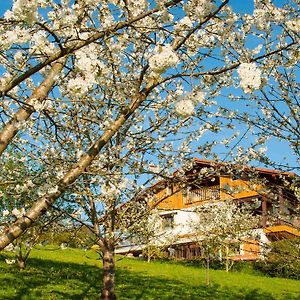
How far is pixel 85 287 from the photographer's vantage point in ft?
45.8

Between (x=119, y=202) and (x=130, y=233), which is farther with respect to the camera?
(x=130, y=233)

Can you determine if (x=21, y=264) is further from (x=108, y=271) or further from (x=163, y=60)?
(x=163, y=60)

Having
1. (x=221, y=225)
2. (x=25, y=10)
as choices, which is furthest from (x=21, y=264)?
(x=25, y=10)

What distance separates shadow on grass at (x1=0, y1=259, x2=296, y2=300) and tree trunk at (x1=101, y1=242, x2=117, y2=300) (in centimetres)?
205

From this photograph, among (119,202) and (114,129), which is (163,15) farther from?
(119,202)

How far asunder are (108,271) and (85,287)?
13.4ft

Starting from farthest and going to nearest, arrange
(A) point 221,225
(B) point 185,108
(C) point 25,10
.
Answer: (A) point 221,225 → (B) point 185,108 → (C) point 25,10

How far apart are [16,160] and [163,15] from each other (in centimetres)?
472

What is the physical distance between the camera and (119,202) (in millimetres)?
9758

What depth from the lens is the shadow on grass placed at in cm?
1234

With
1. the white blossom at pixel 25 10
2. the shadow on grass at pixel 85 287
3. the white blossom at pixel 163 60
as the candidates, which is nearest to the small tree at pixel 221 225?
the shadow on grass at pixel 85 287

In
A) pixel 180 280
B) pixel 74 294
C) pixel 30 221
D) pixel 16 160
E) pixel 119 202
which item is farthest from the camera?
pixel 180 280

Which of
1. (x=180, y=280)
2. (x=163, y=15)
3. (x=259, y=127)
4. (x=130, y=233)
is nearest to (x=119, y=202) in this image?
(x=130, y=233)

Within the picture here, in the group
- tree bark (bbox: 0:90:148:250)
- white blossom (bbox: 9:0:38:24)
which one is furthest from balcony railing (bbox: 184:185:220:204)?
white blossom (bbox: 9:0:38:24)
